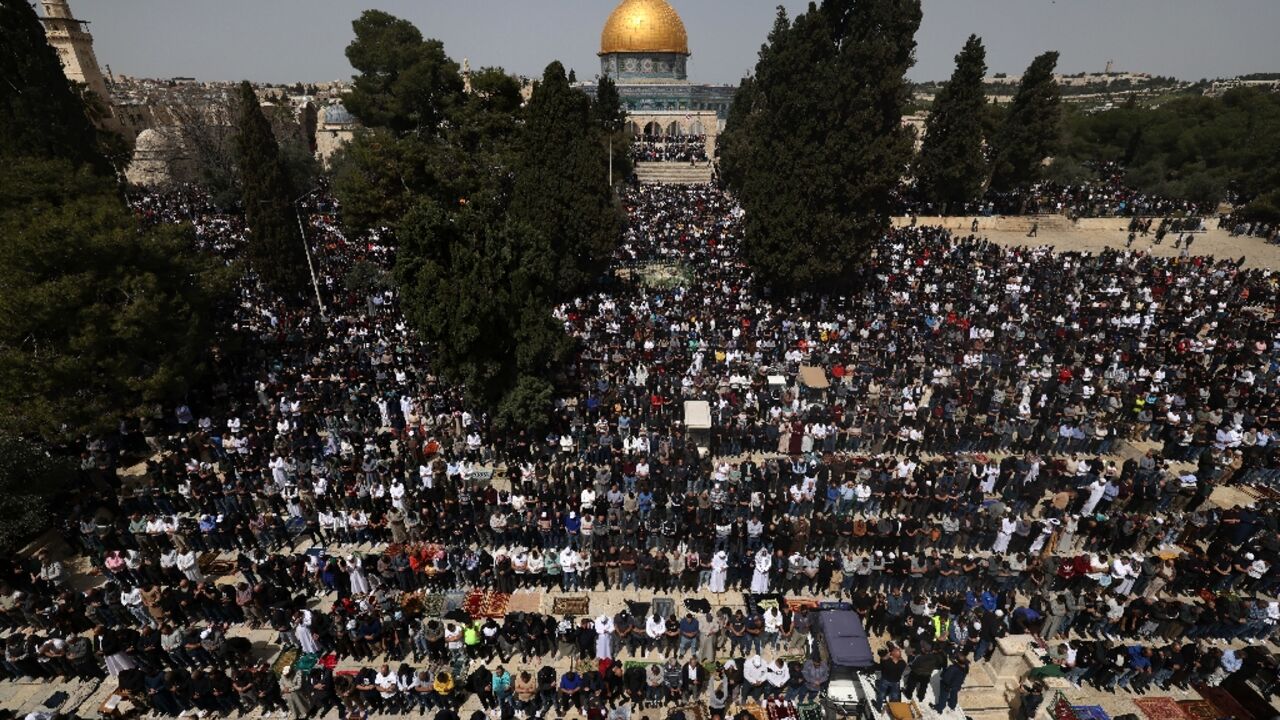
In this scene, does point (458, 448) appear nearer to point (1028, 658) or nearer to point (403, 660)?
point (403, 660)

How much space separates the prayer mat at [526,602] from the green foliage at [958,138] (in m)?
37.1

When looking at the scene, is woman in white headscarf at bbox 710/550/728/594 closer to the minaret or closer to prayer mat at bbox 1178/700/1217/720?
prayer mat at bbox 1178/700/1217/720

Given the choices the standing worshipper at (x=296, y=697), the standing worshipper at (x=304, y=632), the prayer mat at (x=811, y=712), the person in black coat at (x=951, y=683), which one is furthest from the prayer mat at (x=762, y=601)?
the standing worshipper at (x=304, y=632)

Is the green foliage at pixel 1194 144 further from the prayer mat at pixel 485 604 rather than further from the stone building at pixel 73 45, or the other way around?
the stone building at pixel 73 45

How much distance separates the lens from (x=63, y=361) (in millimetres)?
14656

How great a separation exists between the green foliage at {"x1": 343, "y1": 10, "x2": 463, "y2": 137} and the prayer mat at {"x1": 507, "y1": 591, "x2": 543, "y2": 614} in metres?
28.3

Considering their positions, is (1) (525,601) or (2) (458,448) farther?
(2) (458,448)

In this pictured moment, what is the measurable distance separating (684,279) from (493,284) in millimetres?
13820

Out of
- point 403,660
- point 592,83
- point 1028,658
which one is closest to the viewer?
point 1028,658

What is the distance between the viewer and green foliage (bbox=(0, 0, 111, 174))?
64.4ft

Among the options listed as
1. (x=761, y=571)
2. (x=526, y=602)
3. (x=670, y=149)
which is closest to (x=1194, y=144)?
(x=670, y=149)

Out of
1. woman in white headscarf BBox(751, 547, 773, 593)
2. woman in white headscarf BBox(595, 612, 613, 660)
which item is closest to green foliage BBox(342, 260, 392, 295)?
woman in white headscarf BBox(595, 612, 613, 660)

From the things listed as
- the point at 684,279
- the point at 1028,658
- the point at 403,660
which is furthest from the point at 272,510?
the point at 684,279

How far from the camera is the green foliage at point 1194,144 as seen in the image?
1657 inches
